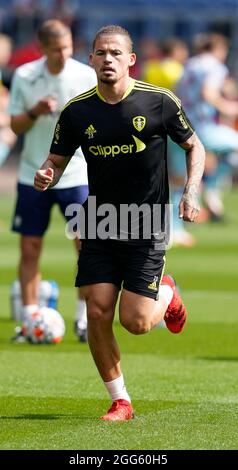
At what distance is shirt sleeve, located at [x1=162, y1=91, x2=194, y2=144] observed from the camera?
24.7 ft

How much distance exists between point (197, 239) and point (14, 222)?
9167 mm

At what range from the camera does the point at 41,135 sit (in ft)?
35.5

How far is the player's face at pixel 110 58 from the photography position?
732cm

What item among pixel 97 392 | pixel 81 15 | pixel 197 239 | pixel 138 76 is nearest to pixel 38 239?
pixel 97 392

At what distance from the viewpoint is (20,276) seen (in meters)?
10.9

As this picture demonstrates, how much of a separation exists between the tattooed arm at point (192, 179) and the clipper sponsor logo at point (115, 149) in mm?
311

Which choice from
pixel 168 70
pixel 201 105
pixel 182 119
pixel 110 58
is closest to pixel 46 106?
pixel 182 119

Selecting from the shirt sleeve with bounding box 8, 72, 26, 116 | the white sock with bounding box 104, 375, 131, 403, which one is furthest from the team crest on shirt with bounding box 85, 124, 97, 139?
the shirt sleeve with bounding box 8, 72, 26, 116

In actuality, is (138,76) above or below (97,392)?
above

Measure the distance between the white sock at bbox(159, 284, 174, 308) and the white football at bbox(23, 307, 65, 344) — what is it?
8.50 ft

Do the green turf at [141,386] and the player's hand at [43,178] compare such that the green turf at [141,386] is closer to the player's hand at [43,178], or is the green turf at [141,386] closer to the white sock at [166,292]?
the white sock at [166,292]

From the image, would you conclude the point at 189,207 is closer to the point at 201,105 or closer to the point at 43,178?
the point at 43,178

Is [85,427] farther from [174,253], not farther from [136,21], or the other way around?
[136,21]

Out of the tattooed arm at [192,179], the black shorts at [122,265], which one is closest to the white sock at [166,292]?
the black shorts at [122,265]
